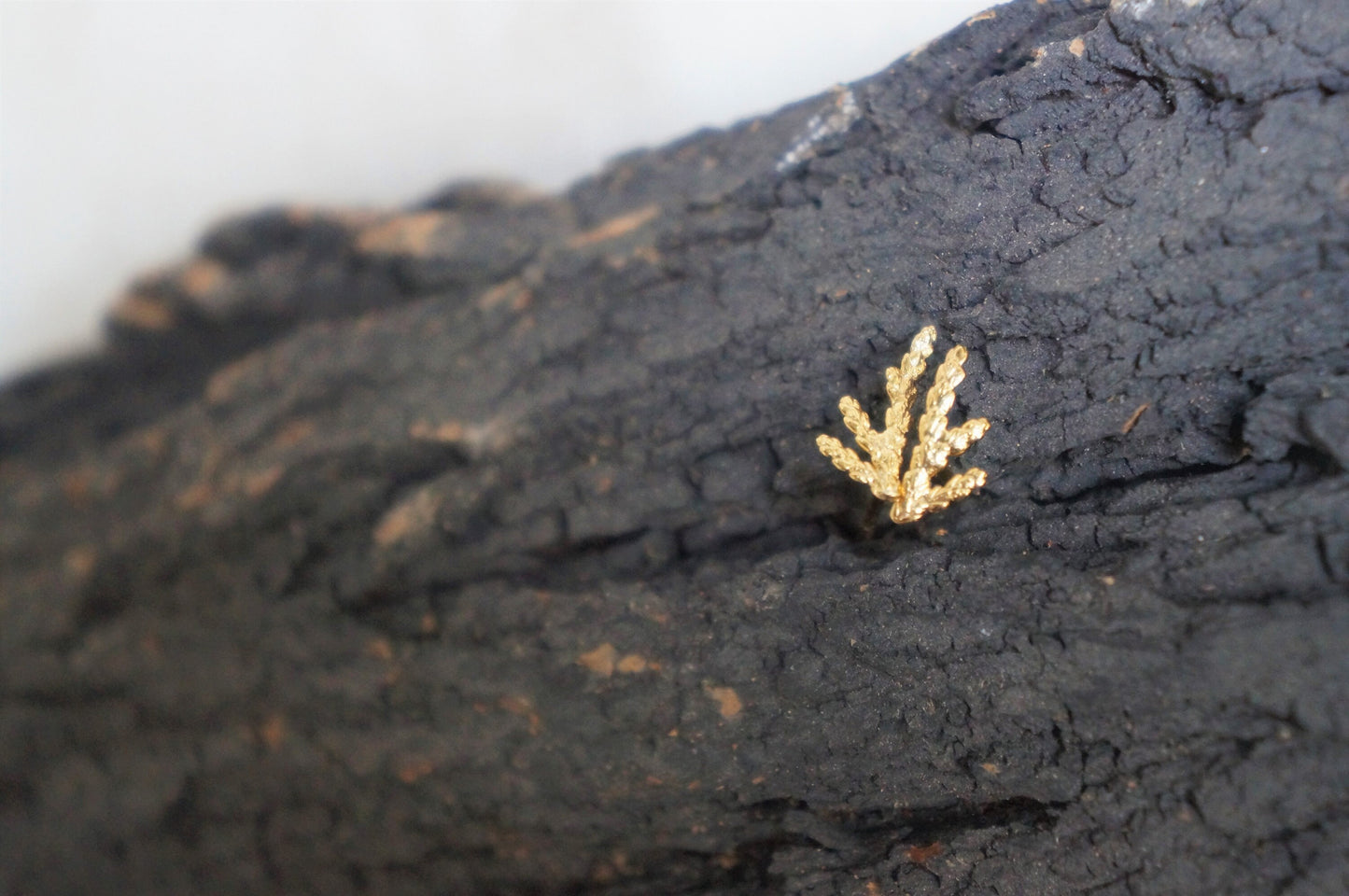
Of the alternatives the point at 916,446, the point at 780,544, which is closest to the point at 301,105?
the point at 780,544

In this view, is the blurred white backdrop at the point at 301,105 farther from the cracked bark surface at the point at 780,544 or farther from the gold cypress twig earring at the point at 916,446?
the gold cypress twig earring at the point at 916,446

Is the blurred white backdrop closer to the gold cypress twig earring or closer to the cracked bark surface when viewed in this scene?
the cracked bark surface

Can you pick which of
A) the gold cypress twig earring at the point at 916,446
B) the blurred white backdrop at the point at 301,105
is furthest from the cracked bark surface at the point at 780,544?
the blurred white backdrop at the point at 301,105

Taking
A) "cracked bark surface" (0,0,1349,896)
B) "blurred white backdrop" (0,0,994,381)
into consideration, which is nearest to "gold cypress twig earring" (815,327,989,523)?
"cracked bark surface" (0,0,1349,896)

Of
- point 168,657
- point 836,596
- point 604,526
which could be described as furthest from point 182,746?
point 836,596

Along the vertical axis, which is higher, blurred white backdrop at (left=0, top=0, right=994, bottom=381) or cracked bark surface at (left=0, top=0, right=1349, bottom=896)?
blurred white backdrop at (left=0, top=0, right=994, bottom=381)

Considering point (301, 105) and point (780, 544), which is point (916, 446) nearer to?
point (780, 544)
